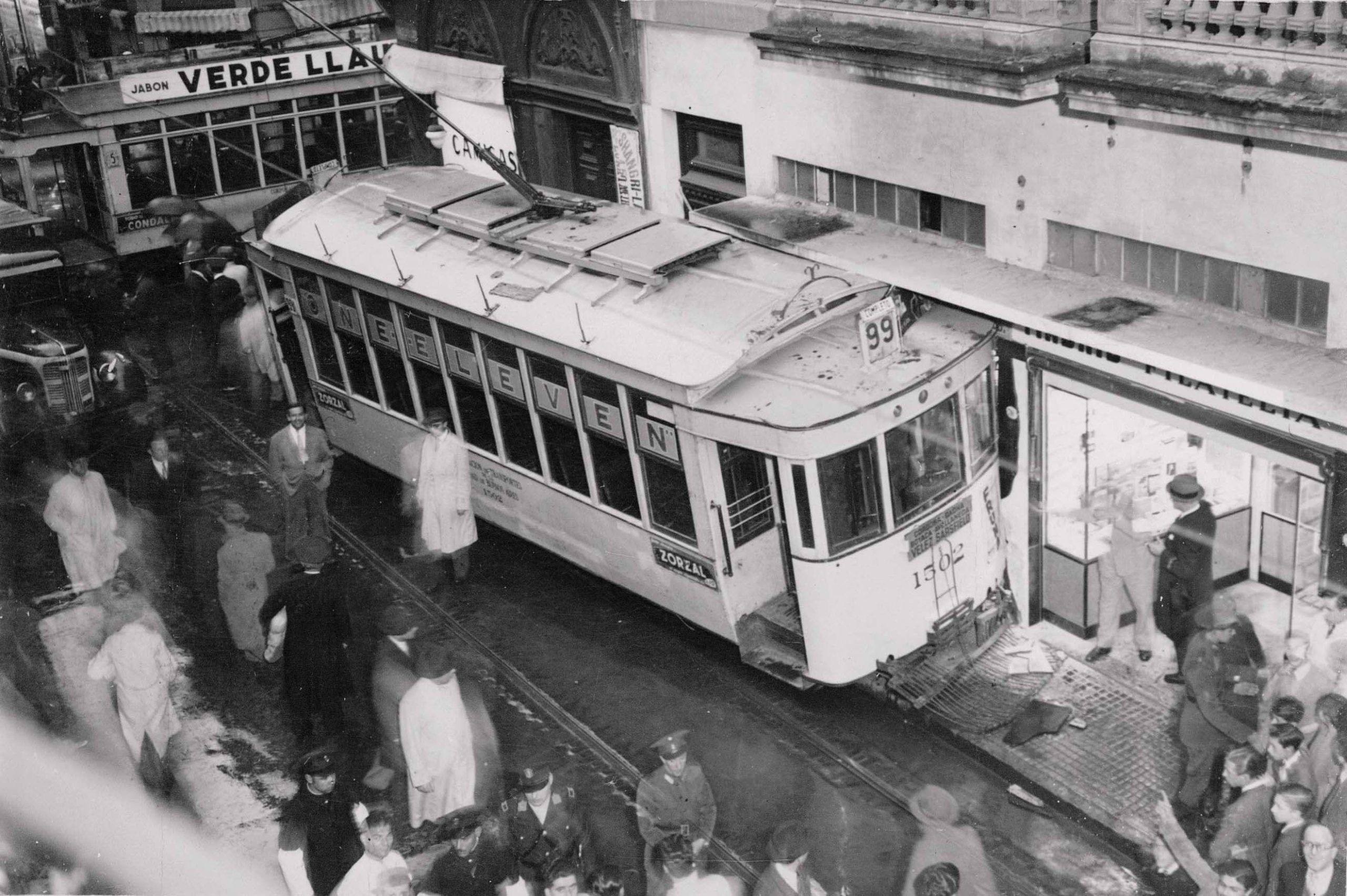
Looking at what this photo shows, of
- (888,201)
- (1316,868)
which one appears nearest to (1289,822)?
(1316,868)

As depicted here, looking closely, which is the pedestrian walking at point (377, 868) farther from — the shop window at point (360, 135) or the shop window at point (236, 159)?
the shop window at point (360, 135)

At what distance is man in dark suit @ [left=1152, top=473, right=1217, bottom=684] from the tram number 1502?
1.28 metres

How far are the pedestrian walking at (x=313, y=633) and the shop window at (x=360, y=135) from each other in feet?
47.5

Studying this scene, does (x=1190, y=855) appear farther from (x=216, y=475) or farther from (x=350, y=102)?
(x=350, y=102)

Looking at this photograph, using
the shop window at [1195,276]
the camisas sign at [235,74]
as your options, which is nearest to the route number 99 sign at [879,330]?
the shop window at [1195,276]

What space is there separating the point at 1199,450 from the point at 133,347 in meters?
13.1

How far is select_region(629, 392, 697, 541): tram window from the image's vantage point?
10180 mm

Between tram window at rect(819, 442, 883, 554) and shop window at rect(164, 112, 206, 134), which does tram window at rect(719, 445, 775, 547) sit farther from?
shop window at rect(164, 112, 206, 134)

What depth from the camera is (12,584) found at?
13016mm

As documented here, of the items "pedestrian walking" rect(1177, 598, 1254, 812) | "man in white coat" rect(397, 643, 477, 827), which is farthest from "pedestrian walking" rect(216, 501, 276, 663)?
"pedestrian walking" rect(1177, 598, 1254, 812)

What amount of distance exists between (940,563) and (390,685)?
357cm

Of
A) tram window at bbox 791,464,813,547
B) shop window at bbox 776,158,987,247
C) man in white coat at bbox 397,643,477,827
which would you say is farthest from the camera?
shop window at bbox 776,158,987,247

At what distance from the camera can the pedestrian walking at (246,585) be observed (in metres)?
10.5

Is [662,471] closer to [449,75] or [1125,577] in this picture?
[1125,577]
